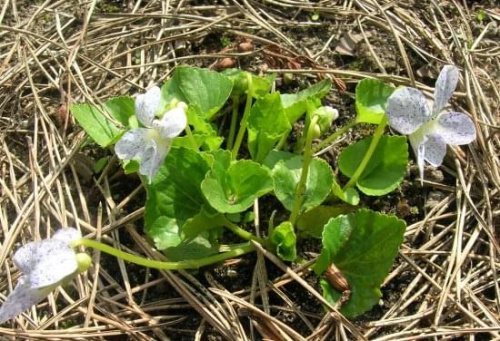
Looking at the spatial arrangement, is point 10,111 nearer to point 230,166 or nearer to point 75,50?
point 75,50

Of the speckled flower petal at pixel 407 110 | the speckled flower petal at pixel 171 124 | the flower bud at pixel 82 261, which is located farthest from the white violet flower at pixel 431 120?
the flower bud at pixel 82 261

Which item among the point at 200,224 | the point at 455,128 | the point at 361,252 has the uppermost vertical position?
the point at 455,128

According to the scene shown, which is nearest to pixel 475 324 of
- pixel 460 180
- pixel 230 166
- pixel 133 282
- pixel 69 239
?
pixel 460 180

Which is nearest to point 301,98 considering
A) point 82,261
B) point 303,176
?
point 303,176

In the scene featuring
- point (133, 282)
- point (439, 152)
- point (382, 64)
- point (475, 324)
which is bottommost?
point (475, 324)

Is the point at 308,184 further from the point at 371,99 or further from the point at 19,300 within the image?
the point at 19,300

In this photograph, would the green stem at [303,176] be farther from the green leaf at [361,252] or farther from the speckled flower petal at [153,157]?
the speckled flower petal at [153,157]
